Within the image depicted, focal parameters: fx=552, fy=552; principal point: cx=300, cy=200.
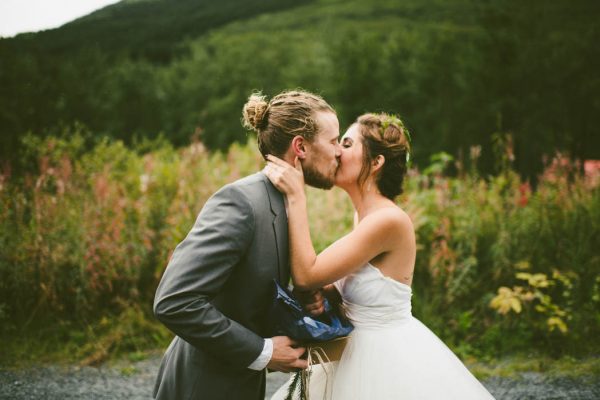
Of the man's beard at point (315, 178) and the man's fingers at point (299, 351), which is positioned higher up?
the man's beard at point (315, 178)

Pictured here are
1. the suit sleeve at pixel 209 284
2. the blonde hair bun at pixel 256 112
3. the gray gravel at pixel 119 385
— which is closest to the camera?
the suit sleeve at pixel 209 284

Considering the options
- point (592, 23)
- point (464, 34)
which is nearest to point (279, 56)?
point (464, 34)

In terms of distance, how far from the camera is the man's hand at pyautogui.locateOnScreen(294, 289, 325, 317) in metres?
2.57

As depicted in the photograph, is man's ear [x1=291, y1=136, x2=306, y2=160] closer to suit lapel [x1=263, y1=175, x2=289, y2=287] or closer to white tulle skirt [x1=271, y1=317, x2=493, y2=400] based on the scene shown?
suit lapel [x1=263, y1=175, x2=289, y2=287]

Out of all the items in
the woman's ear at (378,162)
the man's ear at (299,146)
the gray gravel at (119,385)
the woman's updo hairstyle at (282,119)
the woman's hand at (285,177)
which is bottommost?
the gray gravel at (119,385)

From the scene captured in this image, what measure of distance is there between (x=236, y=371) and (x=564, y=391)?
350cm

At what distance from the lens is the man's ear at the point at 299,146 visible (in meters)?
2.61

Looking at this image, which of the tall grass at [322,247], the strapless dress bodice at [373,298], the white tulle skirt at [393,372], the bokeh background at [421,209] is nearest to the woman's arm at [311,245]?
the strapless dress bodice at [373,298]

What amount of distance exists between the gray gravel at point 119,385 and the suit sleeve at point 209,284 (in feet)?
9.17

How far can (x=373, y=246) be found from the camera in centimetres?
280

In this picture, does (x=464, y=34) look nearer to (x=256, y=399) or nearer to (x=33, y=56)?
(x=33, y=56)

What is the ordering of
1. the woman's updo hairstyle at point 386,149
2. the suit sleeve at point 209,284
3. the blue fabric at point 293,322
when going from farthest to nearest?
the woman's updo hairstyle at point 386,149, the blue fabric at point 293,322, the suit sleeve at point 209,284

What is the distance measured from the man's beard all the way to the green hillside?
4162mm

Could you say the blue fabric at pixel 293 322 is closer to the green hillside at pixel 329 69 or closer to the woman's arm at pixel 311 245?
the woman's arm at pixel 311 245
